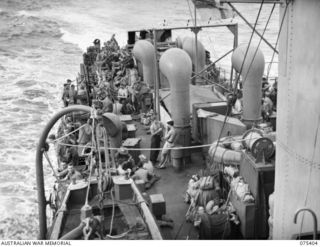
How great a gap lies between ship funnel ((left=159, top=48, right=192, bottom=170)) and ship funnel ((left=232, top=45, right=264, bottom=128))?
154 centimetres

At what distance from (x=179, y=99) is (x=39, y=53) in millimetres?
33919

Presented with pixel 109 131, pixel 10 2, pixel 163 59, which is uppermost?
pixel 10 2

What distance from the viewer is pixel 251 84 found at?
1284 cm

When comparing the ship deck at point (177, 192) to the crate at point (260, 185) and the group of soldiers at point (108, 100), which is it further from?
the crate at point (260, 185)

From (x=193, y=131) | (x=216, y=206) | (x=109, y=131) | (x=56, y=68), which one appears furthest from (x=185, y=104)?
(x=56, y=68)

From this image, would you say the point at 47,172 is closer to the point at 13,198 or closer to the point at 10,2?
the point at 13,198

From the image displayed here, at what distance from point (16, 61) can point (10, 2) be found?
38665 mm

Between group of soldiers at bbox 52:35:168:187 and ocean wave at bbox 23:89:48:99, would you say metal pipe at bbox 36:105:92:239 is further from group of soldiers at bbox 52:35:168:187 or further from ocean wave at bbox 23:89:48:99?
ocean wave at bbox 23:89:48:99

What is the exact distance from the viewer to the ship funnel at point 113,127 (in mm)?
10680

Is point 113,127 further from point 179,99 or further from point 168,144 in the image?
point 179,99

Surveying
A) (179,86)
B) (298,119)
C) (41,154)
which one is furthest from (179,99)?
(298,119)

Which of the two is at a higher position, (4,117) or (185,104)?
(185,104)

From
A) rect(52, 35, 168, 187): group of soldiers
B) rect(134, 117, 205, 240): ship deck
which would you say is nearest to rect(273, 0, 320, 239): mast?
rect(134, 117, 205, 240): ship deck

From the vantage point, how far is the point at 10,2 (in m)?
75.4
